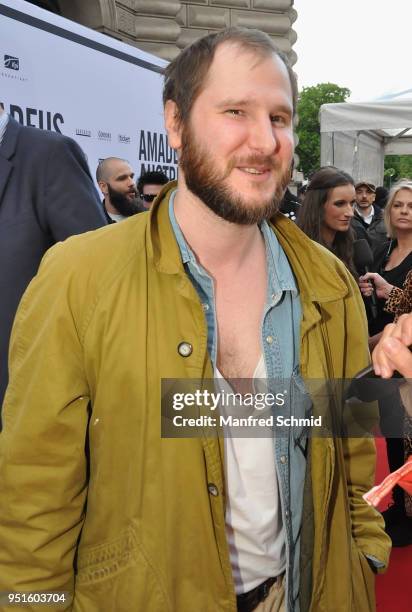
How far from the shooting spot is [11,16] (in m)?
2.96

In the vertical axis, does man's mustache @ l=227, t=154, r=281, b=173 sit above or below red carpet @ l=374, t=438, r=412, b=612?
above

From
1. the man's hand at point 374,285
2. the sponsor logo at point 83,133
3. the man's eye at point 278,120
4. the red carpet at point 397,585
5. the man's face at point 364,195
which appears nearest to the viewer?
the man's eye at point 278,120

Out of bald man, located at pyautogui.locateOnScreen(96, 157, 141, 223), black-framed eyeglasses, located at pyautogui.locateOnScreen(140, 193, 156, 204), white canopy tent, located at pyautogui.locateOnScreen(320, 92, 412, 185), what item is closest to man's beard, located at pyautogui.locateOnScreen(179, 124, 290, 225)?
bald man, located at pyautogui.locateOnScreen(96, 157, 141, 223)

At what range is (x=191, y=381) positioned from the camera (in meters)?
1.21

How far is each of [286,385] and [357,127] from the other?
24.7ft

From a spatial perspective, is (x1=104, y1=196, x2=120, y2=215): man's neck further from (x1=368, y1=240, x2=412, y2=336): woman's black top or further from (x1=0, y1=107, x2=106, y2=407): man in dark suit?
(x1=0, y1=107, x2=106, y2=407): man in dark suit

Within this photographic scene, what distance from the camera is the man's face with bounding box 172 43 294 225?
50.3 inches

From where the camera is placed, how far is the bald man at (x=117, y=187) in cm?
420

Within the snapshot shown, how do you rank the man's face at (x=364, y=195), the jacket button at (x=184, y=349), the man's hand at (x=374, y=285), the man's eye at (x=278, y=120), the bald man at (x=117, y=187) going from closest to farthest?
the jacket button at (x=184, y=349)
the man's eye at (x=278, y=120)
the man's hand at (x=374, y=285)
the bald man at (x=117, y=187)
the man's face at (x=364, y=195)

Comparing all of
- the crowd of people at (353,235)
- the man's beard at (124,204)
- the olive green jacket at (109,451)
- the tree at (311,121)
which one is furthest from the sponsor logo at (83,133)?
the tree at (311,121)

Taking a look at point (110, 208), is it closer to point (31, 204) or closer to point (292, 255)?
point (31, 204)

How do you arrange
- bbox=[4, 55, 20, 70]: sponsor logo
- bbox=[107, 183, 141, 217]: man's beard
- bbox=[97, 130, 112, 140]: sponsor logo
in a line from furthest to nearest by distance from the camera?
bbox=[107, 183, 141, 217]: man's beard
bbox=[97, 130, 112, 140]: sponsor logo
bbox=[4, 55, 20, 70]: sponsor logo

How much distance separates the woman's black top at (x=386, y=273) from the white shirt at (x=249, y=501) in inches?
A: 108

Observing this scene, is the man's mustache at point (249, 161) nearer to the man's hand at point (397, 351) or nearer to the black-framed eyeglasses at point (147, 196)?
the man's hand at point (397, 351)
